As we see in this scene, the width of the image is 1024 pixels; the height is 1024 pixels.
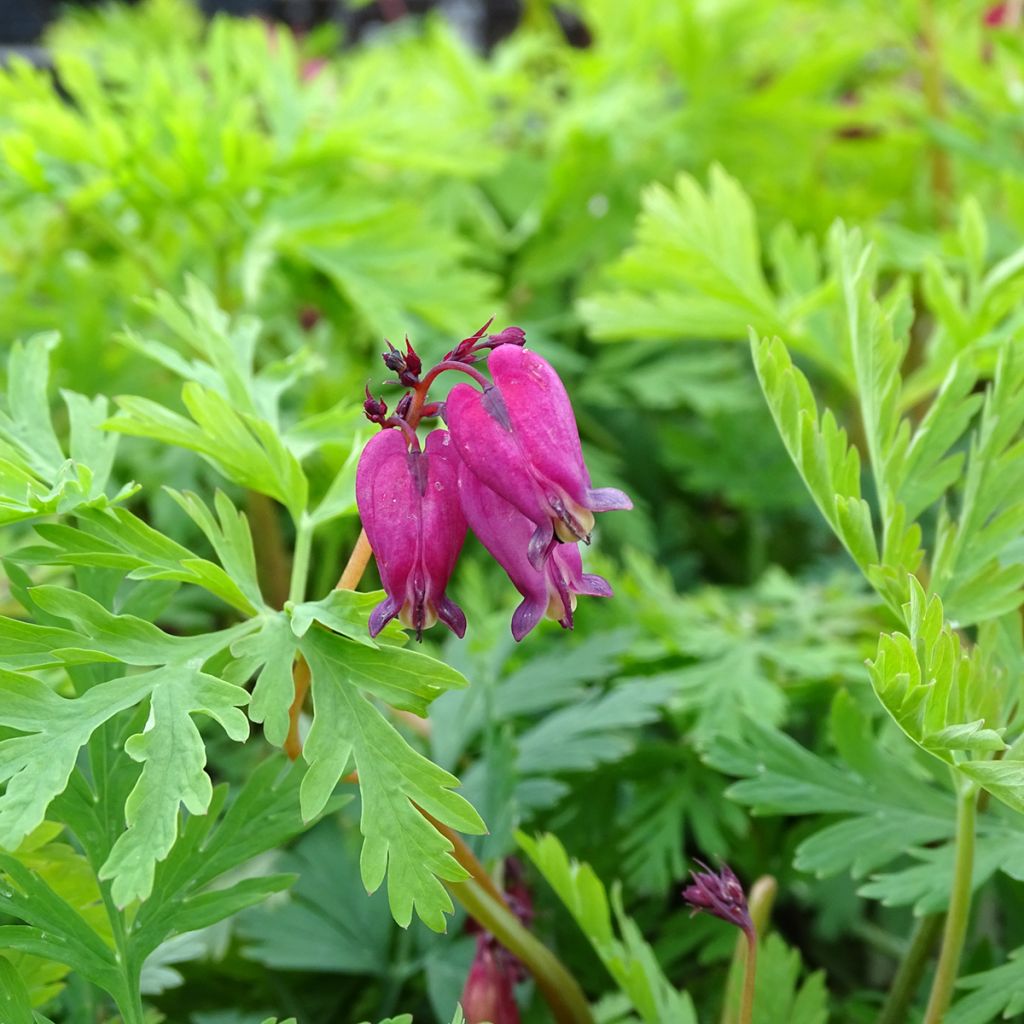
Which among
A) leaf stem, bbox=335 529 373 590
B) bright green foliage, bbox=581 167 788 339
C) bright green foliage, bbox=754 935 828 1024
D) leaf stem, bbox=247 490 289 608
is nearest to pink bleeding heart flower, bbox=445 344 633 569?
leaf stem, bbox=335 529 373 590

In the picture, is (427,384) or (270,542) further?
(270,542)

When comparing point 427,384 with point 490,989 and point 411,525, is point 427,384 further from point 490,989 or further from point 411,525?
point 490,989

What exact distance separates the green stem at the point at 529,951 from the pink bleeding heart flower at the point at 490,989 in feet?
0.04

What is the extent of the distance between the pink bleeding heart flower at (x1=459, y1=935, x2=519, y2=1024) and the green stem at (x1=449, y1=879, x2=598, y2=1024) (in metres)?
0.01

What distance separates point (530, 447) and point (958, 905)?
350 millimetres

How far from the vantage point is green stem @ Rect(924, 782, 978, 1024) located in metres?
0.60

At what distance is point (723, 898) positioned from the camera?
0.57 metres

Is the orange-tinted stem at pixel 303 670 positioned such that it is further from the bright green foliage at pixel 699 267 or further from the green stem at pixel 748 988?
the bright green foliage at pixel 699 267

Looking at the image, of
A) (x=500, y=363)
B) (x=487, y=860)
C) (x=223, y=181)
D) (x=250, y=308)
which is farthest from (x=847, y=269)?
(x=250, y=308)

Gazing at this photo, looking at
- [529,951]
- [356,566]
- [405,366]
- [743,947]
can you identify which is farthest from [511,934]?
[405,366]

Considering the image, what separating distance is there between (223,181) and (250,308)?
0.21 m

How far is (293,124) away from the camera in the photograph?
127cm

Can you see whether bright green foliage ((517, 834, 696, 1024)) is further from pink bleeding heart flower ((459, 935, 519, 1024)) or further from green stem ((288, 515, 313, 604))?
green stem ((288, 515, 313, 604))

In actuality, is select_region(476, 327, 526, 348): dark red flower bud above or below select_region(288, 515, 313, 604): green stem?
above
